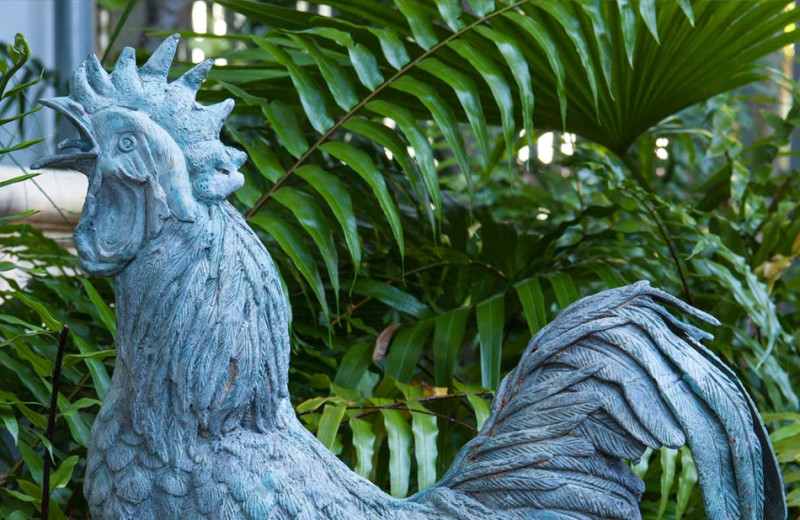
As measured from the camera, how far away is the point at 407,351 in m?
1.87

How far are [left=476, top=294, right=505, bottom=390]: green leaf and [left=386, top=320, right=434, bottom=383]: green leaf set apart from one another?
115 mm

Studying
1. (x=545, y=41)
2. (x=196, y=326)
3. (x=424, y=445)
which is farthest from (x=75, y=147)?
(x=545, y=41)

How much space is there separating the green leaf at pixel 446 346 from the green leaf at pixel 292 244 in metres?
0.29

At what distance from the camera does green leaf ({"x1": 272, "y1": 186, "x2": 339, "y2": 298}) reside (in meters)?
1.64

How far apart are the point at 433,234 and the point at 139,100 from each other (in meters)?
0.97

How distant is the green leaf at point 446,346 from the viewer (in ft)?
6.00

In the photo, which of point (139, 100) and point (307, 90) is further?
point (307, 90)

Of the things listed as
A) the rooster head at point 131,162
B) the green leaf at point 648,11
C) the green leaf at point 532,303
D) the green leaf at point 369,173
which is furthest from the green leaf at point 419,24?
the rooster head at point 131,162

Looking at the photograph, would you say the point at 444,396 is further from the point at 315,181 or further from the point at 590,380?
the point at 590,380

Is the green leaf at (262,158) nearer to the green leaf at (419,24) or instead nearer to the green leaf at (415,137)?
the green leaf at (415,137)

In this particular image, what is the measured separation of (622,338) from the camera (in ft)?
3.73

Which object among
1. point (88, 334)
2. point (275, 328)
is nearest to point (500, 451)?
point (275, 328)

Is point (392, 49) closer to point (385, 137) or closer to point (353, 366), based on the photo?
point (385, 137)

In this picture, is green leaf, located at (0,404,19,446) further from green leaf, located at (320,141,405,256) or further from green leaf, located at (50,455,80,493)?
green leaf, located at (320,141,405,256)
